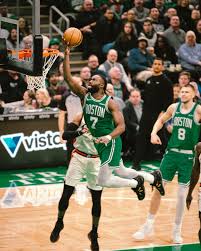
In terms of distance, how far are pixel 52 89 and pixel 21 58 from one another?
6330 millimetres

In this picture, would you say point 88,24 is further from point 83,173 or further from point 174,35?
point 83,173

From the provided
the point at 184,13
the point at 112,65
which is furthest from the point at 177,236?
the point at 184,13

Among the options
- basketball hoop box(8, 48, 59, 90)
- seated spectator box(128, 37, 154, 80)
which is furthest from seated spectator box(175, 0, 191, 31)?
basketball hoop box(8, 48, 59, 90)

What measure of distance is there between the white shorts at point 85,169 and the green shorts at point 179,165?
105cm

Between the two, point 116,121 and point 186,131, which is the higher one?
point 116,121

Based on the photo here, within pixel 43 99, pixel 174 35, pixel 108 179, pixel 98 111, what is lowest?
pixel 108 179

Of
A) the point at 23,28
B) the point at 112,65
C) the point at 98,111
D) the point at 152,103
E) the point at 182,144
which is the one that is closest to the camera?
the point at 98,111

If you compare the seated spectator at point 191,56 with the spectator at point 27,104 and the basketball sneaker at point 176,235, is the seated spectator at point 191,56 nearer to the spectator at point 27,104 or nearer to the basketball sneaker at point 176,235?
the spectator at point 27,104

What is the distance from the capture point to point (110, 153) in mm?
11039

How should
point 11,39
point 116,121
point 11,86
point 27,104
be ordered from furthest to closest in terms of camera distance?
point 11,86, point 27,104, point 11,39, point 116,121

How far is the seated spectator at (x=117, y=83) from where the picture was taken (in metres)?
17.7

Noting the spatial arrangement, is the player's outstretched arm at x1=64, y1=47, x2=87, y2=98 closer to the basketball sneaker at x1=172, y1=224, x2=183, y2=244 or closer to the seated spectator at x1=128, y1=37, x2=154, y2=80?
the basketball sneaker at x1=172, y1=224, x2=183, y2=244

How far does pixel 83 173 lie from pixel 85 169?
0.20ft

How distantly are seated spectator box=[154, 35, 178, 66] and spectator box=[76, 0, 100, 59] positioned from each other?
1501 mm
